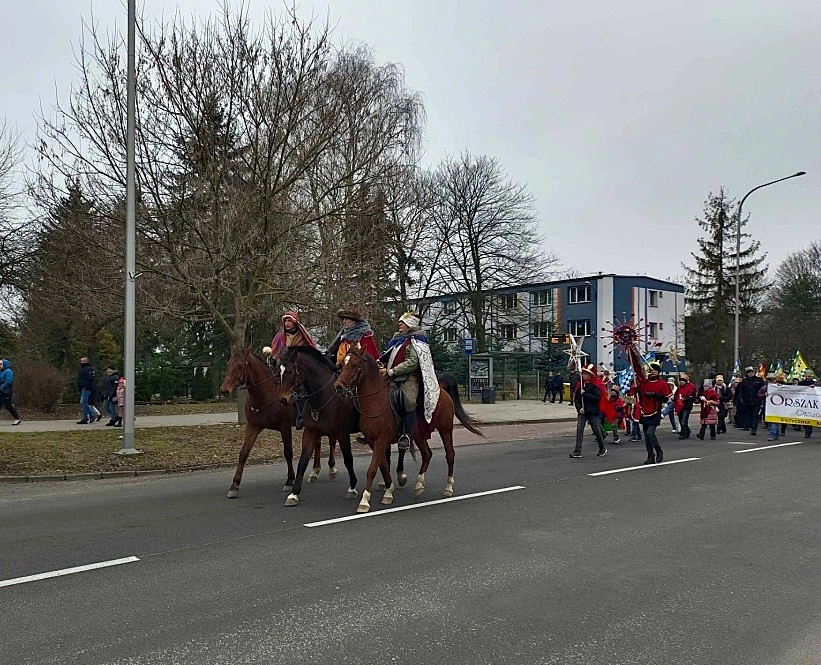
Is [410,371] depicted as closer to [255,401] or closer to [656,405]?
[255,401]

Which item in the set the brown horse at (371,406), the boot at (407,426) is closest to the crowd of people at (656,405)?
the boot at (407,426)

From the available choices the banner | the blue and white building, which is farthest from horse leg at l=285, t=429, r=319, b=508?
the blue and white building

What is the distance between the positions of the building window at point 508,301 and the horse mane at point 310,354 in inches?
1267

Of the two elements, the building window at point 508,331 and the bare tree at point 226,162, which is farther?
the building window at point 508,331

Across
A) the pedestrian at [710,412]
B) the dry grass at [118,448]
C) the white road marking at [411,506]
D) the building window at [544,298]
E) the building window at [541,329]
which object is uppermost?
the building window at [544,298]

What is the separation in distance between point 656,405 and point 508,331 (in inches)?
1183

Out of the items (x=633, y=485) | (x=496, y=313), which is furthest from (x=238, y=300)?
(x=496, y=313)

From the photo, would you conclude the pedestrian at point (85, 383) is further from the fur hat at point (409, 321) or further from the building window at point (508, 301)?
the building window at point (508, 301)

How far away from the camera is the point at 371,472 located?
8.91 meters

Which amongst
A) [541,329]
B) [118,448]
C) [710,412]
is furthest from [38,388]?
[541,329]

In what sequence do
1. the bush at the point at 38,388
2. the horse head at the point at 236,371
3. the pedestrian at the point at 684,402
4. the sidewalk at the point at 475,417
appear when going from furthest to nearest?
the bush at the point at 38,388 < the pedestrian at the point at 684,402 < the sidewalk at the point at 475,417 < the horse head at the point at 236,371

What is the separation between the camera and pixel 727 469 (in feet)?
43.1

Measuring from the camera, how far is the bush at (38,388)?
23047mm

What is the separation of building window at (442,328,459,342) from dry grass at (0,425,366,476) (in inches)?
977
